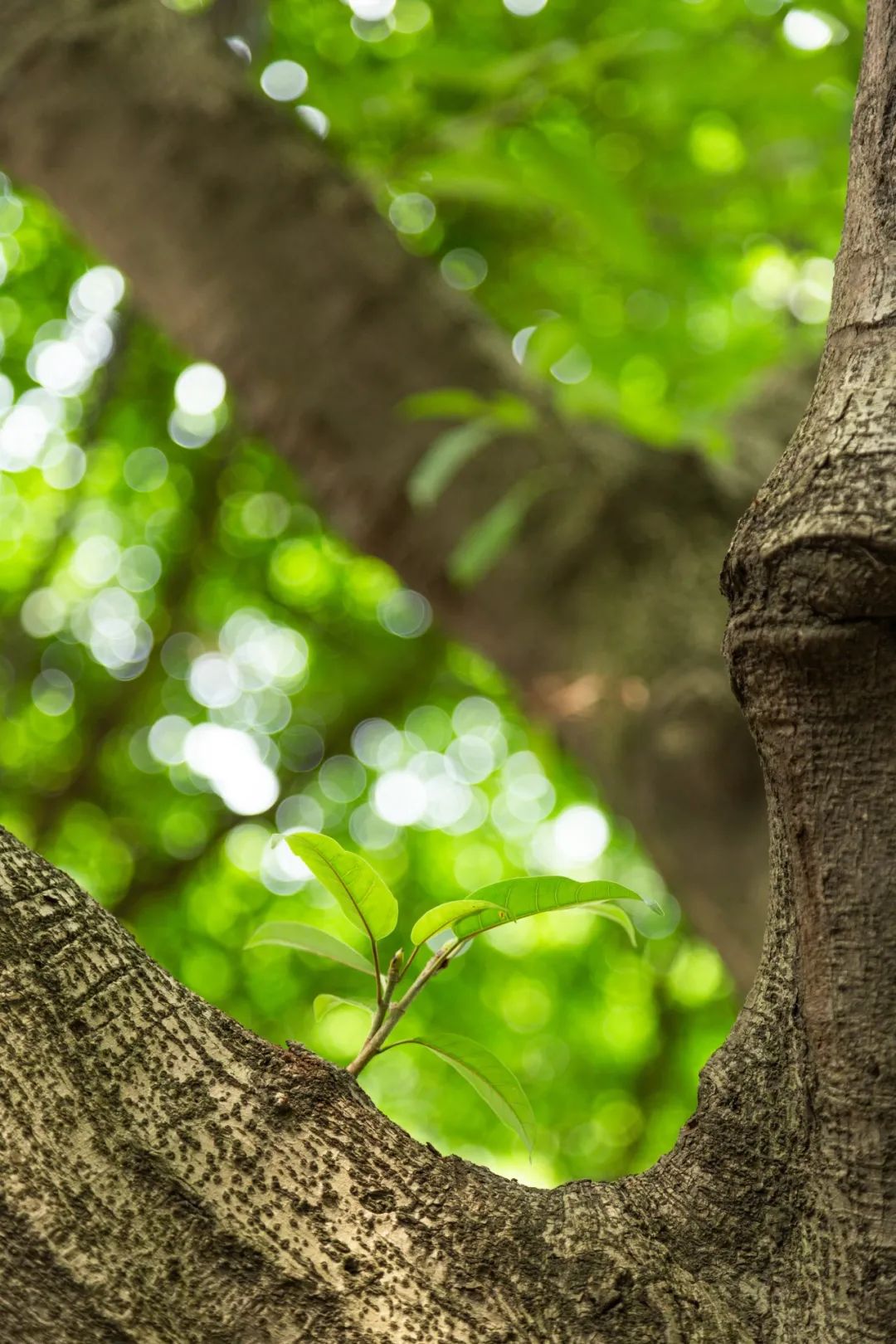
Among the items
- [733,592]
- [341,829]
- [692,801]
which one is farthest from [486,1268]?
[341,829]

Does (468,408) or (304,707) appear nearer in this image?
(468,408)

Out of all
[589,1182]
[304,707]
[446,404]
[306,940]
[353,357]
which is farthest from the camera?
[304,707]

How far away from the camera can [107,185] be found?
1.93 m

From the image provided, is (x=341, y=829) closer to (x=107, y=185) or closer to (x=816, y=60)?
(x=107, y=185)

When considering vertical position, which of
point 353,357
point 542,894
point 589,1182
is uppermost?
point 353,357

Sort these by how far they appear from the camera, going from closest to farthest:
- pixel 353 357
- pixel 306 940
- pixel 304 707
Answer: pixel 306 940 → pixel 353 357 → pixel 304 707

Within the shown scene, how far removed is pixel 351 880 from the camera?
2.26ft

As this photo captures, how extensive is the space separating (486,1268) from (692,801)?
3.43 feet

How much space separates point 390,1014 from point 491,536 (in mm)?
984

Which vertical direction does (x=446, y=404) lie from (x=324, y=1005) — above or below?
above

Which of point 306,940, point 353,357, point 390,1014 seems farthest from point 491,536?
point 390,1014

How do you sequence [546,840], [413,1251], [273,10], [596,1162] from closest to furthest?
[413,1251] → [273,10] → [596,1162] → [546,840]

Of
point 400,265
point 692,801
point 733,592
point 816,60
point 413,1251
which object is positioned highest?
point 816,60

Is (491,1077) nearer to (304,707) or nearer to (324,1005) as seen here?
(324,1005)
